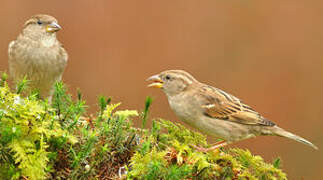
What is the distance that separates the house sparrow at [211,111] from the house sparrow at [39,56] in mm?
937

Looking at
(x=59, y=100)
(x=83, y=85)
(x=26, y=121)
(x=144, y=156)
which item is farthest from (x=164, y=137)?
(x=83, y=85)

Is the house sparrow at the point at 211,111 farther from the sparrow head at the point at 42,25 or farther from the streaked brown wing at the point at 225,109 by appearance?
the sparrow head at the point at 42,25

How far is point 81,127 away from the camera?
2088 millimetres

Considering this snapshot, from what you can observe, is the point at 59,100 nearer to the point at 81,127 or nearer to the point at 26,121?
the point at 81,127

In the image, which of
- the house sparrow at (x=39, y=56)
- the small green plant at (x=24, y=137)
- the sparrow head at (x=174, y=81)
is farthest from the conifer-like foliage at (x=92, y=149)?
the house sparrow at (x=39, y=56)

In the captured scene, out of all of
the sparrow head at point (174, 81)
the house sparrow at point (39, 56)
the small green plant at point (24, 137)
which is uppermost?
the sparrow head at point (174, 81)

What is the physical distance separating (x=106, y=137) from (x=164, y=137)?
337mm

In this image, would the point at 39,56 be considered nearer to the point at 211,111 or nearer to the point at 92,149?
the point at 211,111

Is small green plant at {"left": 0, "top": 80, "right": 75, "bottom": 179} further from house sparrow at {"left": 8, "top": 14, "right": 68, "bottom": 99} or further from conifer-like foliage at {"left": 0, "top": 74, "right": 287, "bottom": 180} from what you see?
house sparrow at {"left": 8, "top": 14, "right": 68, "bottom": 99}

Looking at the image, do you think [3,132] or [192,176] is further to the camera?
[192,176]

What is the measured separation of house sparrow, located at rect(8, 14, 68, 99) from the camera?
3.58 meters

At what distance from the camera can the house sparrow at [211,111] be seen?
296 cm

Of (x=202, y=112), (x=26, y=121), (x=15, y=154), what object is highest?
(x=202, y=112)

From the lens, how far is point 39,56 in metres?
3.64
